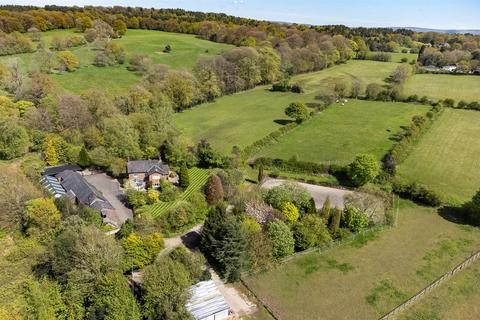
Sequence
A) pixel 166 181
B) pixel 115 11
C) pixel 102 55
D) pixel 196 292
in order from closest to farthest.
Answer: pixel 196 292, pixel 166 181, pixel 102 55, pixel 115 11

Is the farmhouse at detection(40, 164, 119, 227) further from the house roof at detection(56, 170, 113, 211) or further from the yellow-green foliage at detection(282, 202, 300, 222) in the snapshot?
the yellow-green foliage at detection(282, 202, 300, 222)

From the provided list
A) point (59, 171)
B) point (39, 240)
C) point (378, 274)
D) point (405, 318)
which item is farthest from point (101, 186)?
point (405, 318)

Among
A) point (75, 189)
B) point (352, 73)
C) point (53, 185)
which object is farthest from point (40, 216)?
point (352, 73)

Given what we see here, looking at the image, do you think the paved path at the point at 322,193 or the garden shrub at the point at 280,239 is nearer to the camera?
the garden shrub at the point at 280,239

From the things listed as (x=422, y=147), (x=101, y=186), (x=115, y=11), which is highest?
(x=115, y=11)

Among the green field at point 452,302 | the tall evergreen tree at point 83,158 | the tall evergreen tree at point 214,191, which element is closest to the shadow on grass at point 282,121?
the tall evergreen tree at point 214,191

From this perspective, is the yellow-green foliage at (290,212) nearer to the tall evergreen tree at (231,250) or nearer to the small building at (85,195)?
the tall evergreen tree at (231,250)

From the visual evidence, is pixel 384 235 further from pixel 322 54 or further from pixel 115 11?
pixel 115 11

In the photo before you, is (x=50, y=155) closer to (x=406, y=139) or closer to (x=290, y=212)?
(x=290, y=212)
